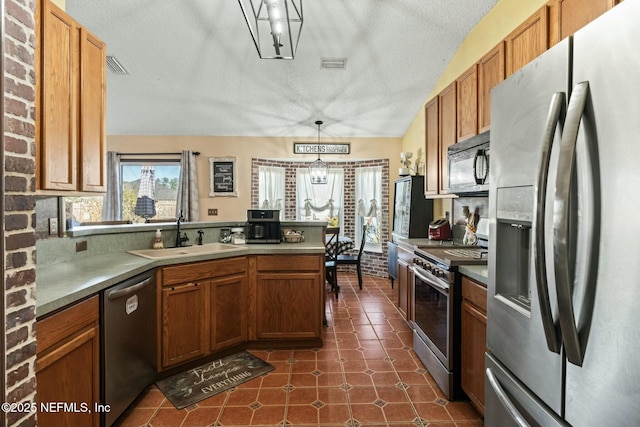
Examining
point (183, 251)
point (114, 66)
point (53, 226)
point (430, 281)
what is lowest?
point (430, 281)

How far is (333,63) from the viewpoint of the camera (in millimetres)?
3775

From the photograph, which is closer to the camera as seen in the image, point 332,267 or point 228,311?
point 228,311

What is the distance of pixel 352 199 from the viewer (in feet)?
19.6

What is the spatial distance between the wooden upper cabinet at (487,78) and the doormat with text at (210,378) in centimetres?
252

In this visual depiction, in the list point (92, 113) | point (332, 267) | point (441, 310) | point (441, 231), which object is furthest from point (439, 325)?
point (92, 113)

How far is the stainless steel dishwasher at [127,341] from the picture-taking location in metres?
1.68

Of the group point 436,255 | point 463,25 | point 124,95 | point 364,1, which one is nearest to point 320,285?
point 436,255

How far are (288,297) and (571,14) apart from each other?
265cm

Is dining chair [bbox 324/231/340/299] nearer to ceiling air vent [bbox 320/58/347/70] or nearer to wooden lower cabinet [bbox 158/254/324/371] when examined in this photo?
wooden lower cabinet [bbox 158/254/324/371]

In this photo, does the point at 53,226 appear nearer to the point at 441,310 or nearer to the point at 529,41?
the point at 441,310

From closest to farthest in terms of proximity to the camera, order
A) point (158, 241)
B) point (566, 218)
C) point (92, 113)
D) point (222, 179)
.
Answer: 1. point (566, 218)
2. point (92, 113)
3. point (158, 241)
4. point (222, 179)

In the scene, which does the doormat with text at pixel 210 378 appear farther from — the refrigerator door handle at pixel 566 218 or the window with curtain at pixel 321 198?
the window with curtain at pixel 321 198

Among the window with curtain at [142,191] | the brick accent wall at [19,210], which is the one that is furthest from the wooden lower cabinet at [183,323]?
the window with curtain at [142,191]

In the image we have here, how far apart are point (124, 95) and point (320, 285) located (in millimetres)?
3791
